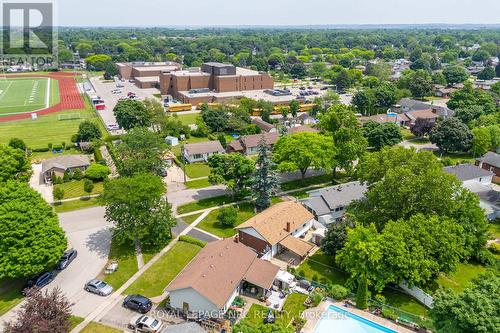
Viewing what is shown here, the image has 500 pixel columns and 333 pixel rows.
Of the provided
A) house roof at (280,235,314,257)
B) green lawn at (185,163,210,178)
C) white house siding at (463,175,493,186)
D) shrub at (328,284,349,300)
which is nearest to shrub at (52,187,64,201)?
green lawn at (185,163,210,178)

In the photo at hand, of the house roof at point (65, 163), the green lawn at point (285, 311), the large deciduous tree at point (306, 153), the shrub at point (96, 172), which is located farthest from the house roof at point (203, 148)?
the green lawn at point (285, 311)

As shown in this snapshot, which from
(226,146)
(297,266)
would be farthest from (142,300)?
(226,146)

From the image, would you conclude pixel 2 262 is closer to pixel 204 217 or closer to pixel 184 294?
pixel 184 294

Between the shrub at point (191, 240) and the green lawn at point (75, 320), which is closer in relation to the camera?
the green lawn at point (75, 320)

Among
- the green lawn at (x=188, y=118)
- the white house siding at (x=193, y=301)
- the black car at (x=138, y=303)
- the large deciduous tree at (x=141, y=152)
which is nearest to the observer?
the white house siding at (x=193, y=301)

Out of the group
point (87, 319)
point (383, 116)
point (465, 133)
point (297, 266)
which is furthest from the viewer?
point (383, 116)

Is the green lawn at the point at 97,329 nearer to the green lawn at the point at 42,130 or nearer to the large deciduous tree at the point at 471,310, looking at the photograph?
the large deciduous tree at the point at 471,310

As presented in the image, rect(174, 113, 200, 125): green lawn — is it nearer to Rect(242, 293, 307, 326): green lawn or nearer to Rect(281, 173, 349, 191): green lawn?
Rect(281, 173, 349, 191): green lawn
